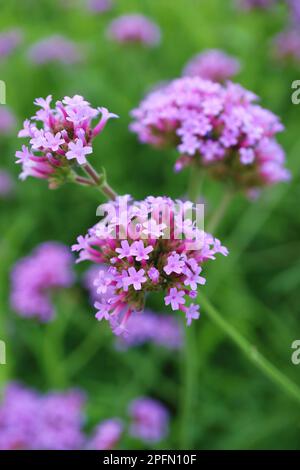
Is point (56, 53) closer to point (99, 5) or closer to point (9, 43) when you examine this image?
point (9, 43)

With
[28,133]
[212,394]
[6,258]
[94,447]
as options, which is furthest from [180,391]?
[28,133]

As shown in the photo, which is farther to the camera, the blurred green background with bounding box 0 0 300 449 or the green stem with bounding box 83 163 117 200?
the blurred green background with bounding box 0 0 300 449

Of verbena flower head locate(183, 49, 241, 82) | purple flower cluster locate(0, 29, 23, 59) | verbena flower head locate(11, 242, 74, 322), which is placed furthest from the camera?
purple flower cluster locate(0, 29, 23, 59)

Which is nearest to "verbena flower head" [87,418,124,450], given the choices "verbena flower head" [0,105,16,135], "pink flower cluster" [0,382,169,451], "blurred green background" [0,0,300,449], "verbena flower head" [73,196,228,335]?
"pink flower cluster" [0,382,169,451]

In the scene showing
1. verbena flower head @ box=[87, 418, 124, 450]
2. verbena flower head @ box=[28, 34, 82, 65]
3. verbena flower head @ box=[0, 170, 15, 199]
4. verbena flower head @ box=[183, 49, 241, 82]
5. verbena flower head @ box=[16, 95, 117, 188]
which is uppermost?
verbena flower head @ box=[28, 34, 82, 65]

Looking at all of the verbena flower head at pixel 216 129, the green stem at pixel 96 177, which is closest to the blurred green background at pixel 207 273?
the verbena flower head at pixel 216 129

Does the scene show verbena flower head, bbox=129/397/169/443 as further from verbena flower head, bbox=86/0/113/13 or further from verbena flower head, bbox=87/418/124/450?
verbena flower head, bbox=86/0/113/13
